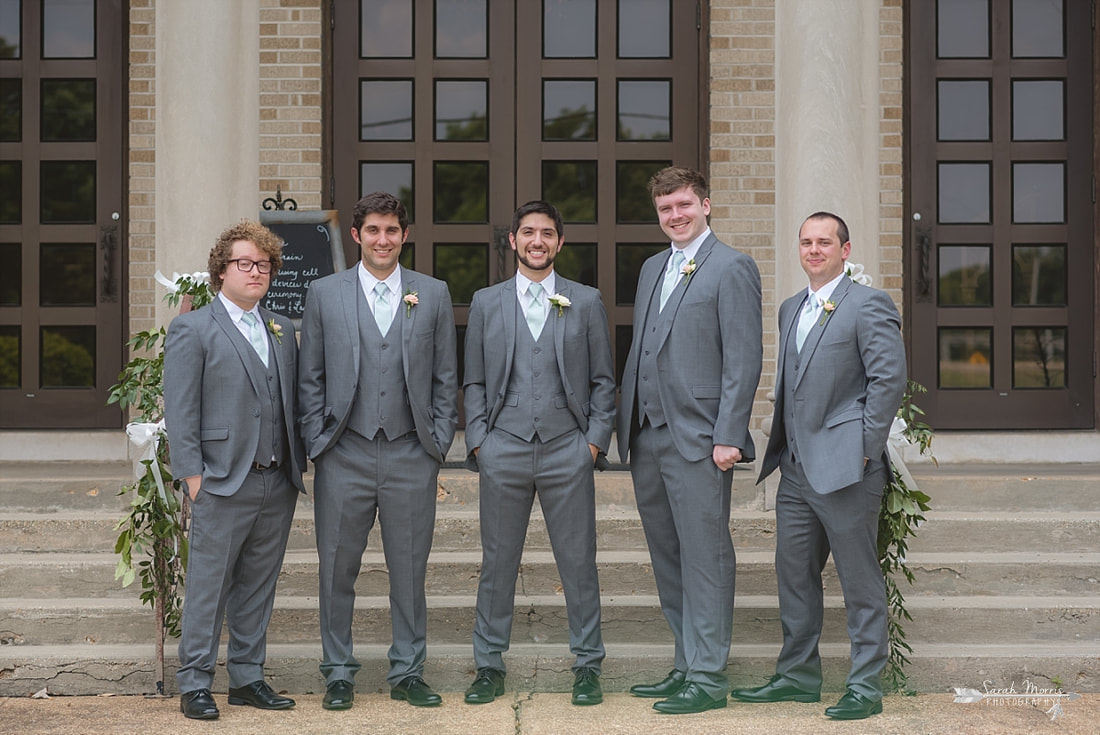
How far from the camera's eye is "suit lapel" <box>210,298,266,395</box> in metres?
4.76

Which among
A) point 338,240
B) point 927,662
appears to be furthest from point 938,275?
point 338,240

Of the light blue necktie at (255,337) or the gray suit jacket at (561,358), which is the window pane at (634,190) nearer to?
the gray suit jacket at (561,358)

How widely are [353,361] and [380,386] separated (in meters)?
0.16

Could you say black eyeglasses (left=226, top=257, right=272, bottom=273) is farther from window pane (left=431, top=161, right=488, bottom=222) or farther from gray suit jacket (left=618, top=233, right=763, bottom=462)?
window pane (left=431, top=161, right=488, bottom=222)

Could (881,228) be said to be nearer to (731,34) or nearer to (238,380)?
(731,34)

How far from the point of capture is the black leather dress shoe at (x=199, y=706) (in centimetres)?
466

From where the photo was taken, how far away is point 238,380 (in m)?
4.74

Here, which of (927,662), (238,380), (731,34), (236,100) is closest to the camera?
(238,380)

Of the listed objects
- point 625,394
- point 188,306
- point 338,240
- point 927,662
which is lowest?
point 927,662

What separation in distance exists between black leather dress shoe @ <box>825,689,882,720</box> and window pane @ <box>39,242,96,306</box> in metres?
5.99

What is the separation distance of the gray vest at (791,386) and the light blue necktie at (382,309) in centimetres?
172

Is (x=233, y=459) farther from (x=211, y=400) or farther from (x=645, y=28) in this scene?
(x=645, y=28)

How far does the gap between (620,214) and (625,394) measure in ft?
11.2

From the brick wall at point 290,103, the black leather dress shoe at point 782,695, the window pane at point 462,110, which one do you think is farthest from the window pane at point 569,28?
the black leather dress shoe at point 782,695
